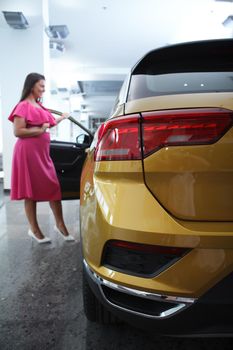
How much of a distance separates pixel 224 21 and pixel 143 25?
162cm

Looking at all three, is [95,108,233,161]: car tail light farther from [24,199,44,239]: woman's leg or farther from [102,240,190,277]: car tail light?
[24,199,44,239]: woman's leg

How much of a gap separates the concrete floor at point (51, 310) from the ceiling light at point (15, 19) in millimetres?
3614

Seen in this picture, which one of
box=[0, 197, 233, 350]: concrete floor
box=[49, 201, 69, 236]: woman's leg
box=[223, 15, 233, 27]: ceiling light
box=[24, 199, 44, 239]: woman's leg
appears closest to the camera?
box=[0, 197, 233, 350]: concrete floor

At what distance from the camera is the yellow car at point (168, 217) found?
0.78 m

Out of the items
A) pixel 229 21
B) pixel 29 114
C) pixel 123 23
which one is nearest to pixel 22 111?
pixel 29 114

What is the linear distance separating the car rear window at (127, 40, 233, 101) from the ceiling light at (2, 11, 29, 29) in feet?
13.2

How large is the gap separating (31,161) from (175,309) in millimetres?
1802

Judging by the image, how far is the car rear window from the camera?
1078mm

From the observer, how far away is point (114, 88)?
12.7 meters

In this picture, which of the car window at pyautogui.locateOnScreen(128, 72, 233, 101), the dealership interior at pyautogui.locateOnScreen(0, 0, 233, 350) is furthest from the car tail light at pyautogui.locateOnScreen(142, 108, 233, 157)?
the dealership interior at pyautogui.locateOnScreen(0, 0, 233, 350)

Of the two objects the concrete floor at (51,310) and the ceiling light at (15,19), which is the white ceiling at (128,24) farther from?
the concrete floor at (51,310)

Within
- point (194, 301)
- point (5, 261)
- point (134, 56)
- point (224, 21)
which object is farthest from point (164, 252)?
point (134, 56)

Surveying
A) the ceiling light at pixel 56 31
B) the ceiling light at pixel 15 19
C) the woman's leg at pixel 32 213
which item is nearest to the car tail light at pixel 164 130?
the woman's leg at pixel 32 213

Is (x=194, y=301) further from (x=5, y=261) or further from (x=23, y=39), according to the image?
(x=23, y=39)
